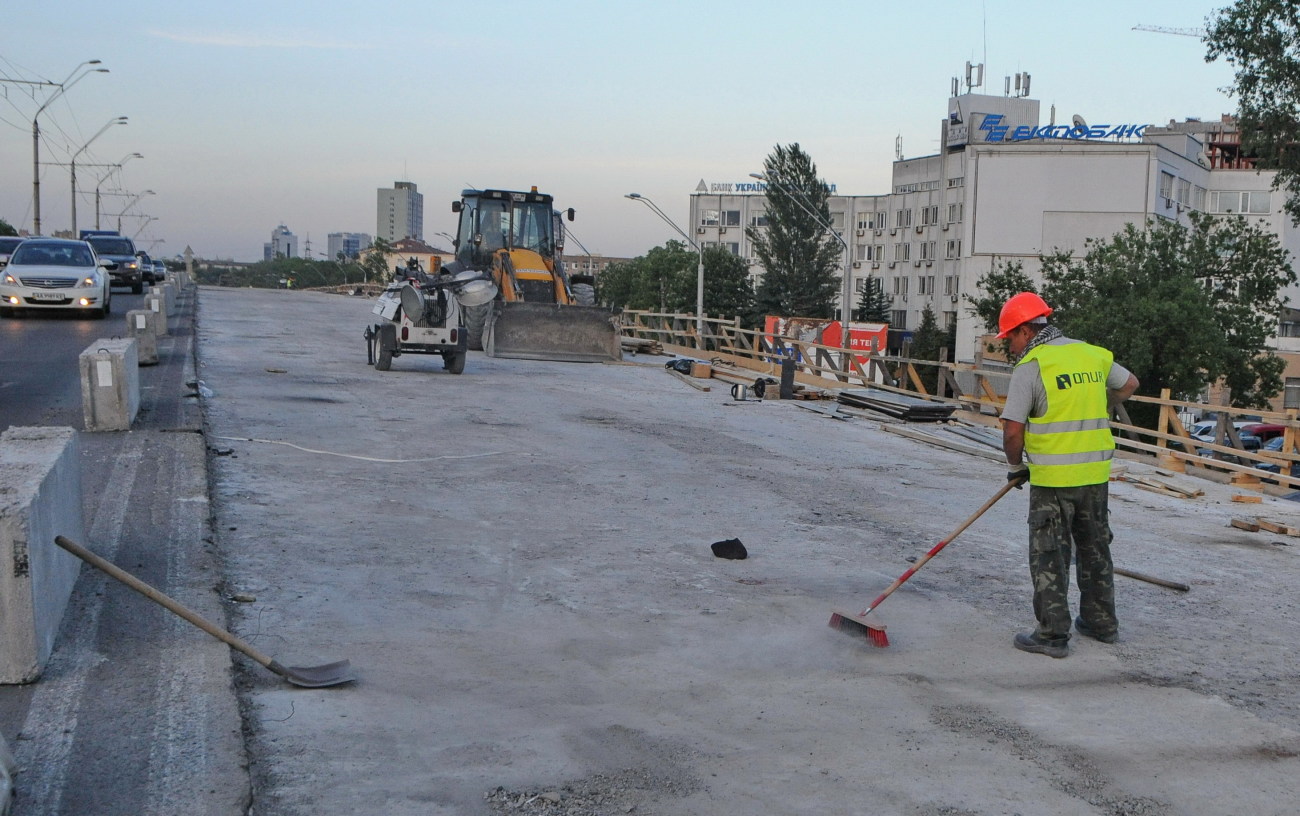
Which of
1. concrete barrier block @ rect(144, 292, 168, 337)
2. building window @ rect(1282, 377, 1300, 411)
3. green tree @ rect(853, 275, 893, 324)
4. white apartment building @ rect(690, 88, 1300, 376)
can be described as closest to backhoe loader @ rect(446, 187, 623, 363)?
concrete barrier block @ rect(144, 292, 168, 337)

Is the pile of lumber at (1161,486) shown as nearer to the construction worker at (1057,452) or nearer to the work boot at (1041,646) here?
the construction worker at (1057,452)

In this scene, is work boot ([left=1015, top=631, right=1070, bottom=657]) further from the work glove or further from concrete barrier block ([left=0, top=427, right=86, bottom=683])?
concrete barrier block ([left=0, top=427, right=86, bottom=683])

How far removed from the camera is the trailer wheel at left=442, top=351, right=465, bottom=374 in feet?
62.8

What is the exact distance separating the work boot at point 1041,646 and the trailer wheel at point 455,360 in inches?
552

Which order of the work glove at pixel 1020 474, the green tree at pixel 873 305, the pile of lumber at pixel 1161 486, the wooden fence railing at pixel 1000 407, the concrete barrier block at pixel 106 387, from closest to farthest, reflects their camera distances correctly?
the work glove at pixel 1020 474 < the concrete barrier block at pixel 106 387 < the pile of lumber at pixel 1161 486 < the wooden fence railing at pixel 1000 407 < the green tree at pixel 873 305

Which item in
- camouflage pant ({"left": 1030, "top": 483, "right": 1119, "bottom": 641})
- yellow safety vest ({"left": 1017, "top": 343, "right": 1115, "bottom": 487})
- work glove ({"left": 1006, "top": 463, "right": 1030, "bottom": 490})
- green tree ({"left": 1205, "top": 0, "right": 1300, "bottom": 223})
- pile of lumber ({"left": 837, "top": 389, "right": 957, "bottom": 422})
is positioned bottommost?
pile of lumber ({"left": 837, "top": 389, "right": 957, "bottom": 422})

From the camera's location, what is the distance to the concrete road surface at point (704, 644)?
4.36 metres

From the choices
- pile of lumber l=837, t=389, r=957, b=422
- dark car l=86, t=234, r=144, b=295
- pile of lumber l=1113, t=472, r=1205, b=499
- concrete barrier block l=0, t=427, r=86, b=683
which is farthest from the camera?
dark car l=86, t=234, r=144, b=295

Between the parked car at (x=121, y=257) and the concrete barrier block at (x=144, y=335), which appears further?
the parked car at (x=121, y=257)

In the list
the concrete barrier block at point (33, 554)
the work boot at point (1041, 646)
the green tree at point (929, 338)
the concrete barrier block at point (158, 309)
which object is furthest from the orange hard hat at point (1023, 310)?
the green tree at point (929, 338)

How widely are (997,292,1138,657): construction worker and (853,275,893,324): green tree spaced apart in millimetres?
89863

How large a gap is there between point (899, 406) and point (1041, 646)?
12.1m

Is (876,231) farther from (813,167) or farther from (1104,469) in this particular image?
(1104,469)

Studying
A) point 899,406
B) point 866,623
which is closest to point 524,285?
point 899,406
